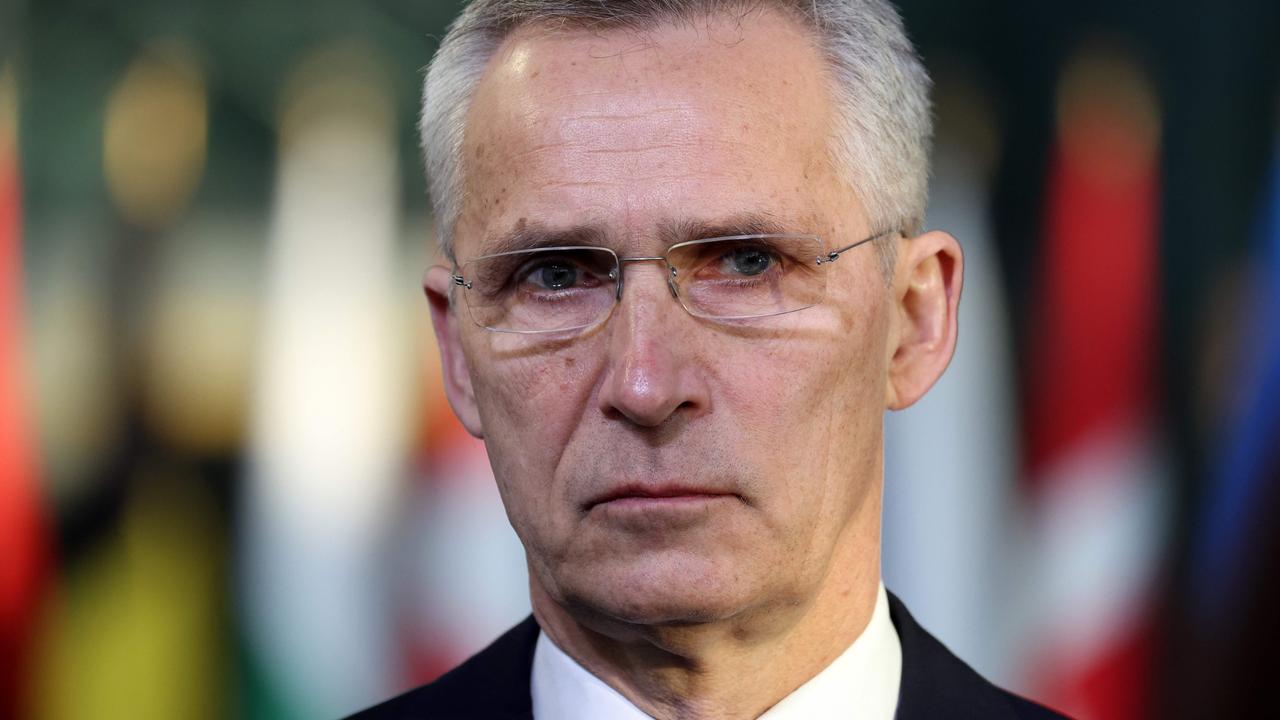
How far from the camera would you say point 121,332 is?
4367 mm

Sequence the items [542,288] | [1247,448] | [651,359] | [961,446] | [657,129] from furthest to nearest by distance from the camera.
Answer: [961,446] < [1247,448] < [542,288] < [657,129] < [651,359]

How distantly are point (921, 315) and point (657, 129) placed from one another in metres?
0.60

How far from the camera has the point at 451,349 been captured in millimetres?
2639

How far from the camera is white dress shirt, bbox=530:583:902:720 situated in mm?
2359

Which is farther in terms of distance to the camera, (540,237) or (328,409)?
(328,409)

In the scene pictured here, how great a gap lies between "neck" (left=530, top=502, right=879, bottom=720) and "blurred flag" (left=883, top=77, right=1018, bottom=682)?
1.89 metres

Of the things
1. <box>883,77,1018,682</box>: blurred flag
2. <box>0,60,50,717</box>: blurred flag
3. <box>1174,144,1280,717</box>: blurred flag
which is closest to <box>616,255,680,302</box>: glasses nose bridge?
<box>883,77,1018,682</box>: blurred flag

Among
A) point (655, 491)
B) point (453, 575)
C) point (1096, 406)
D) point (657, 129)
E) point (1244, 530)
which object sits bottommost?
point (453, 575)

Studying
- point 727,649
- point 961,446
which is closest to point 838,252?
point 727,649

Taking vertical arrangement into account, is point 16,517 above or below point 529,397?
below

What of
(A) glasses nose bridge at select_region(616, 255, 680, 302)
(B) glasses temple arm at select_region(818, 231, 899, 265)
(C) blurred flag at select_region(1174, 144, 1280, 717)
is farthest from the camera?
(C) blurred flag at select_region(1174, 144, 1280, 717)

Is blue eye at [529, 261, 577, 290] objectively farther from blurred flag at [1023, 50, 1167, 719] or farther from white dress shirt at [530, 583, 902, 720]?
blurred flag at [1023, 50, 1167, 719]

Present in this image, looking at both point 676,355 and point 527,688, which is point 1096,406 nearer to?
point 527,688

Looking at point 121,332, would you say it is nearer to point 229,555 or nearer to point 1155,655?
point 229,555
